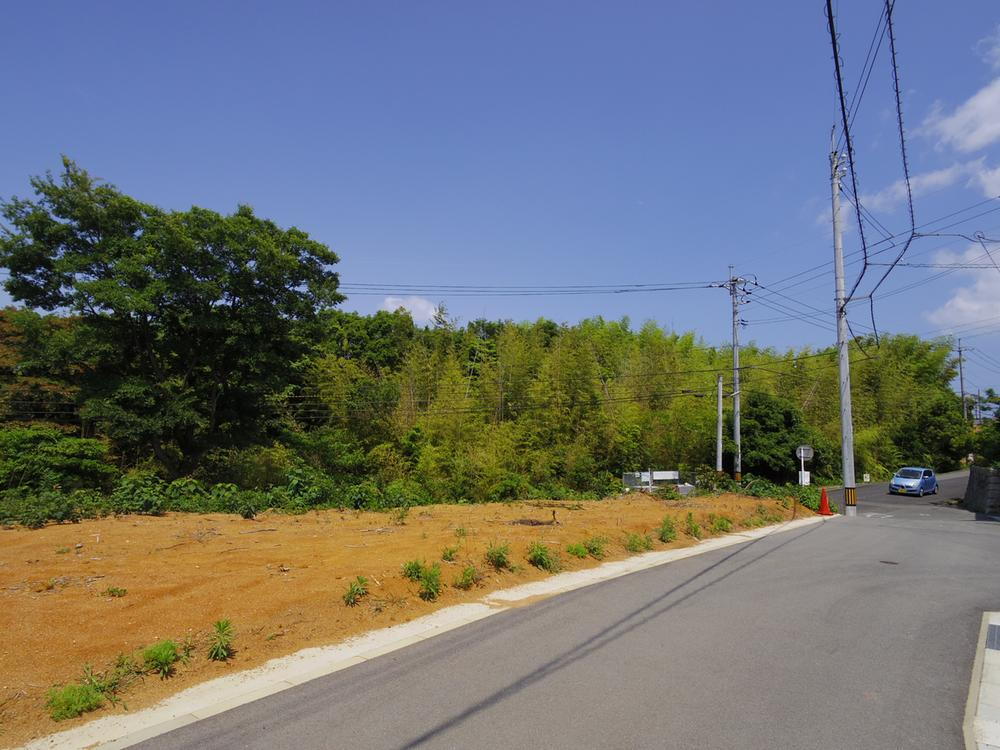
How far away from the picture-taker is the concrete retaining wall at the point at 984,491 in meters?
25.1

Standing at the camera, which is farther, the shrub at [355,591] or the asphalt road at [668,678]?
the shrub at [355,591]

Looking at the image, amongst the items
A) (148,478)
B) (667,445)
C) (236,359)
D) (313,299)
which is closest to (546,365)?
(667,445)

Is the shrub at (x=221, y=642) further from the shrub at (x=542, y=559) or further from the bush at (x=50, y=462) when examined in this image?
the bush at (x=50, y=462)

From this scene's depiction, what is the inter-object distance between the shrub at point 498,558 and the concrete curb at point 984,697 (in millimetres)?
5456

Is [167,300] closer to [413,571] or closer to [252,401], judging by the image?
[252,401]

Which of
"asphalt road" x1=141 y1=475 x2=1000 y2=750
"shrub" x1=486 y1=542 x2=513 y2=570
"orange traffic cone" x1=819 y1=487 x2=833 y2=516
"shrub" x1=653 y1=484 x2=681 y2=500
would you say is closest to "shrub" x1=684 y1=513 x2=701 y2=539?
"asphalt road" x1=141 y1=475 x2=1000 y2=750

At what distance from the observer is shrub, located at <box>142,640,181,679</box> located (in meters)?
4.95

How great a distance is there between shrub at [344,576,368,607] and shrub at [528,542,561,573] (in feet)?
10.2

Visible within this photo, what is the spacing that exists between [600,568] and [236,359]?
19914 mm

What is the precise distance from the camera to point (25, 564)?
818 centimetres

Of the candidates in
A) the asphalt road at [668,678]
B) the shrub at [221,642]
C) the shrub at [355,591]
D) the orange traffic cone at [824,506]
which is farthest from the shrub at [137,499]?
the orange traffic cone at [824,506]

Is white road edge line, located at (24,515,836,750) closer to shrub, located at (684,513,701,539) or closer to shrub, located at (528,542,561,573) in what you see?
shrub, located at (528,542,561,573)

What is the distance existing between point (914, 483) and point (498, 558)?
3257 cm

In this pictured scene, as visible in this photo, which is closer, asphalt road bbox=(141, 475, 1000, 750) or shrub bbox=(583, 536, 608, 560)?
asphalt road bbox=(141, 475, 1000, 750)
